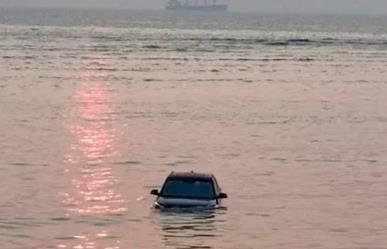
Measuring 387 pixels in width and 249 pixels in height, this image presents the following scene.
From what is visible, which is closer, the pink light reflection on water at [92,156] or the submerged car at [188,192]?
the submerged car at [188,192]

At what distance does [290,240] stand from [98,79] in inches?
2463

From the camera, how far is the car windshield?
39.6 metres

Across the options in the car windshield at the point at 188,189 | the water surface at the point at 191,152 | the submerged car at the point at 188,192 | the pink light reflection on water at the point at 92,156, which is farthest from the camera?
the pink light reflection on water at the point at 92,156

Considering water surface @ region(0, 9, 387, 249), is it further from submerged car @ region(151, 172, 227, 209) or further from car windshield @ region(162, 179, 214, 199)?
car windshield @ region(162, 179, 214, 199)

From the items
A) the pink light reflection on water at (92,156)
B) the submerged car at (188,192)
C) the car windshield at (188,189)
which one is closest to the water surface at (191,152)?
the pink light reflection on water at (92,156)

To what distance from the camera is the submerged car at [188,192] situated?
1554 inches

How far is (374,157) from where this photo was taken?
54.2 metres

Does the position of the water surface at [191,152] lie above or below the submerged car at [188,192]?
below

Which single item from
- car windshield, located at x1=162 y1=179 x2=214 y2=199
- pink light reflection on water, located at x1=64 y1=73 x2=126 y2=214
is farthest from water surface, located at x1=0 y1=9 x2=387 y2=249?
car windshield, located at x1=162 y1=179 x2=214 y2=199

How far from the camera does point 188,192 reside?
39.7m

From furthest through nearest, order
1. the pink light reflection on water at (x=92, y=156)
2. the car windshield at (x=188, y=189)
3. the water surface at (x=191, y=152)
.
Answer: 1. the pink light reflection on water at (x=92, y=156)
2. the car windshield at (x=188, y=189)
3. the water surface at (x=191, y=152)

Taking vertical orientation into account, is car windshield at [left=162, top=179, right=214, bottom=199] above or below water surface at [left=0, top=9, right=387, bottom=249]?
Result: above

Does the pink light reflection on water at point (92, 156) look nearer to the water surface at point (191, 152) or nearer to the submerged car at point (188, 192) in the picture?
the water surface at point (191, 152)

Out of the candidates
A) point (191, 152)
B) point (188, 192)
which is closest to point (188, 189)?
point (188, 192)
